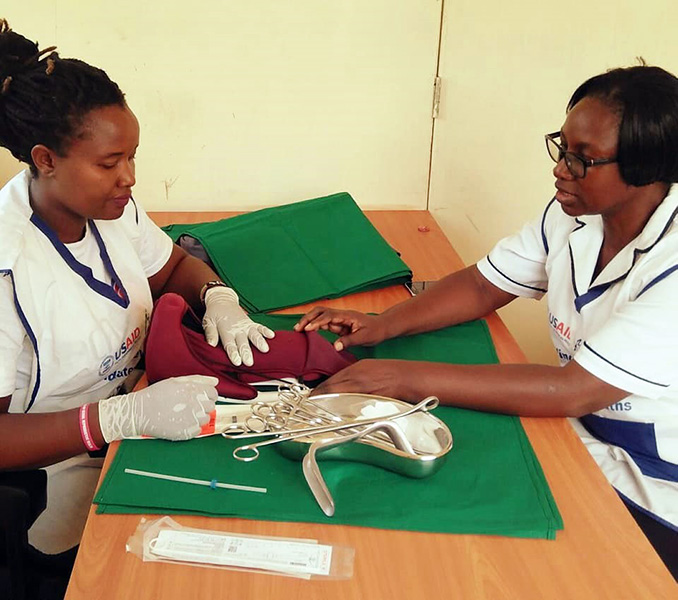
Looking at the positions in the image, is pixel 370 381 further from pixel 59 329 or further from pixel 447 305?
pixel 59 329

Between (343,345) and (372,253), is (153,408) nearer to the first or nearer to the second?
(343,345)

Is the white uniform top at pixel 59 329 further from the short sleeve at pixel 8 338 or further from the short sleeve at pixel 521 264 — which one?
the short sleeve at pixel 521 264

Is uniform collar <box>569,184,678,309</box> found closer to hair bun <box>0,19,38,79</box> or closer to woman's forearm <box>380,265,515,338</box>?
woman's forearm <box>380,265,515,338</box>

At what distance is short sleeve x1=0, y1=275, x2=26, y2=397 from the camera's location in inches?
44.4

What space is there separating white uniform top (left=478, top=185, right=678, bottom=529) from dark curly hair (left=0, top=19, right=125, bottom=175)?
957 mm

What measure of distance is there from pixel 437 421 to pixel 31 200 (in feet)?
2.75

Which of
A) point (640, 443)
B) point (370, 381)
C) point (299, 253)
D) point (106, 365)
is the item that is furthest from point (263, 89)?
point (640, 443)

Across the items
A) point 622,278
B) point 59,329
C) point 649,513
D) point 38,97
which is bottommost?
point 649,513

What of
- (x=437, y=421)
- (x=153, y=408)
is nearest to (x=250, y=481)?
(x=153, y=408)

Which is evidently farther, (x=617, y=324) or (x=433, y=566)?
(x=617, y=324)

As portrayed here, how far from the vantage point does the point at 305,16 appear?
87.4 inches

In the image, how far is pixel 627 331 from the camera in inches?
45.8

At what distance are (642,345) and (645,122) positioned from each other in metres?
0.38

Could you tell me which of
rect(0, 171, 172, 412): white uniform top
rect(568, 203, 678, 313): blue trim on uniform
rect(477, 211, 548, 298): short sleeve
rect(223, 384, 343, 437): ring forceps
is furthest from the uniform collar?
rect(0, 171, 172, 412): white uniform top
